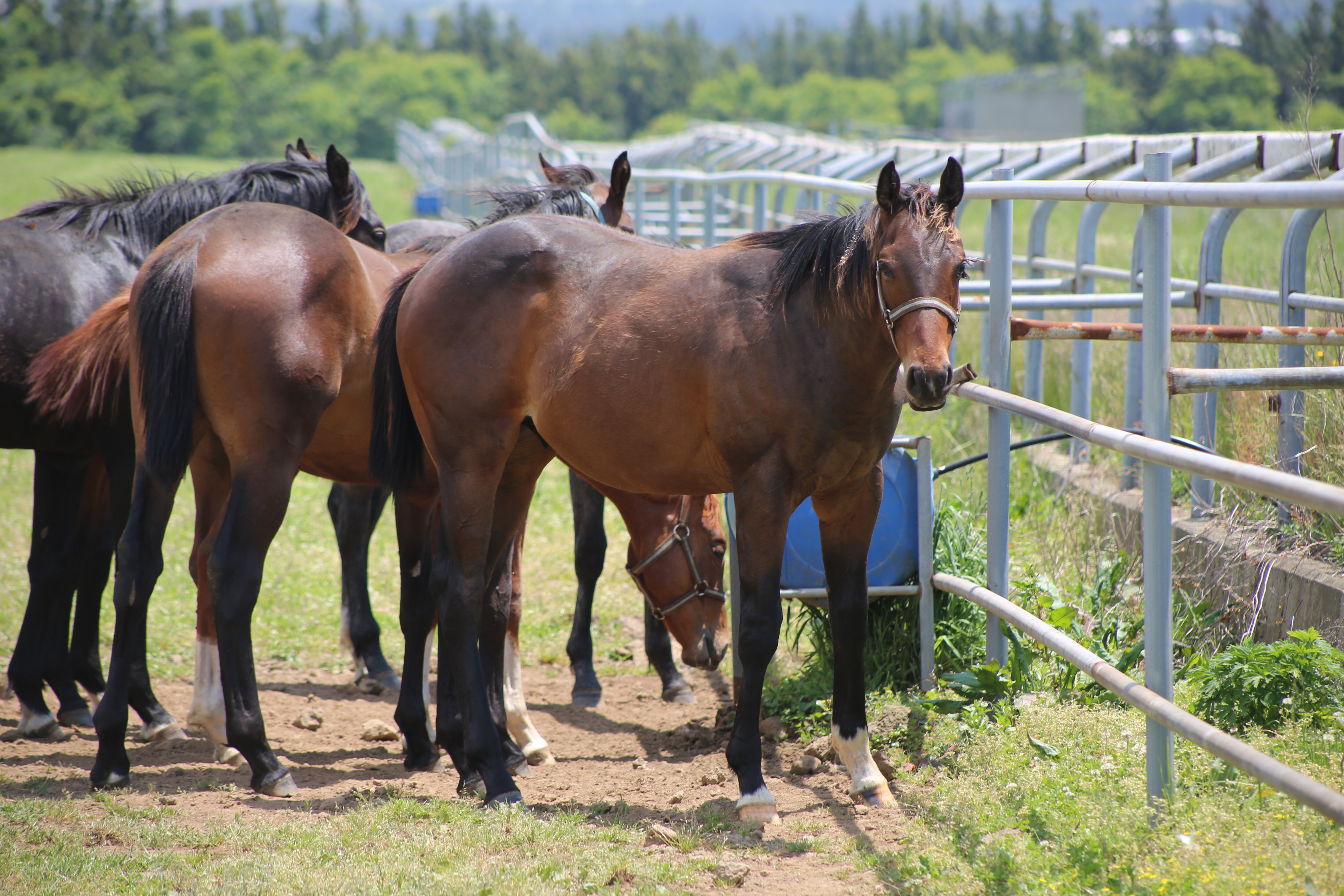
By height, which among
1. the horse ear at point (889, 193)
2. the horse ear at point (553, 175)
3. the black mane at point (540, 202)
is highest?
the horse ear at point (553, 175)

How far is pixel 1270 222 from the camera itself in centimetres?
1672

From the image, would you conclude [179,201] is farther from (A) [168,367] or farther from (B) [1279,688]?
(B) [1279,688]

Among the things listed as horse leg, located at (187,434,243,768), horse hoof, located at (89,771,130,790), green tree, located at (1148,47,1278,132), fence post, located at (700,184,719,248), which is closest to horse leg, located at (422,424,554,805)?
horse leg, located at (187,434,243,768)

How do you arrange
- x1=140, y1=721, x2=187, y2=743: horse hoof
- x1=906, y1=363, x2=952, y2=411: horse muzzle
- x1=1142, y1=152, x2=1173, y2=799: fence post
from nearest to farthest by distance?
x1=1142, y1=152, x2=1173, y2=799: fence post < x1=906, y1=363, x2=952, y2=411: horse muzzle < x1=140, y1=721, x2=187, y2=743: horse hoof

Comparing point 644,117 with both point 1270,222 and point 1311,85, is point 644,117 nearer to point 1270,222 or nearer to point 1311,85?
point 1270,222

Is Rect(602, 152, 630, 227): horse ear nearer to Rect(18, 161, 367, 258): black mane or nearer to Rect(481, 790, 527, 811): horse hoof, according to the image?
Rect(18, 161, 367, 258): black mane

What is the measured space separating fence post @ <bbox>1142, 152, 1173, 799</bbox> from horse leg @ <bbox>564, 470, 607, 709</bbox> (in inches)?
109

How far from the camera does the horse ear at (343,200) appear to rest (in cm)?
523

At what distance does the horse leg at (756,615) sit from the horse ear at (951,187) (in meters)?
0.95

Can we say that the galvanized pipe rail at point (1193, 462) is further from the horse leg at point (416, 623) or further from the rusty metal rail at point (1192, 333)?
the horse leg at point (416, 623)

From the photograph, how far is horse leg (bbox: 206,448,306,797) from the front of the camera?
155 inches

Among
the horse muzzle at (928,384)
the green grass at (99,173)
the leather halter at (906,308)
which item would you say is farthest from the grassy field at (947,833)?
the green grass at (99,173)

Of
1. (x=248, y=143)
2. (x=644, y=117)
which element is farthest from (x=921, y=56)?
(x=248, y=143)

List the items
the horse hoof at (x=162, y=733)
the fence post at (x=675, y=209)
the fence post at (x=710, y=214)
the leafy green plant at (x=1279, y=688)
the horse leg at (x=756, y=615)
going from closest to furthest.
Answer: the leafy green plant at (x=1279, y=688), the horse leg at (x=756, y=615), the horse hoof at (x=162, y=733), the fence post at (x=710, y=214), the fence post at (x=675, y=209)
